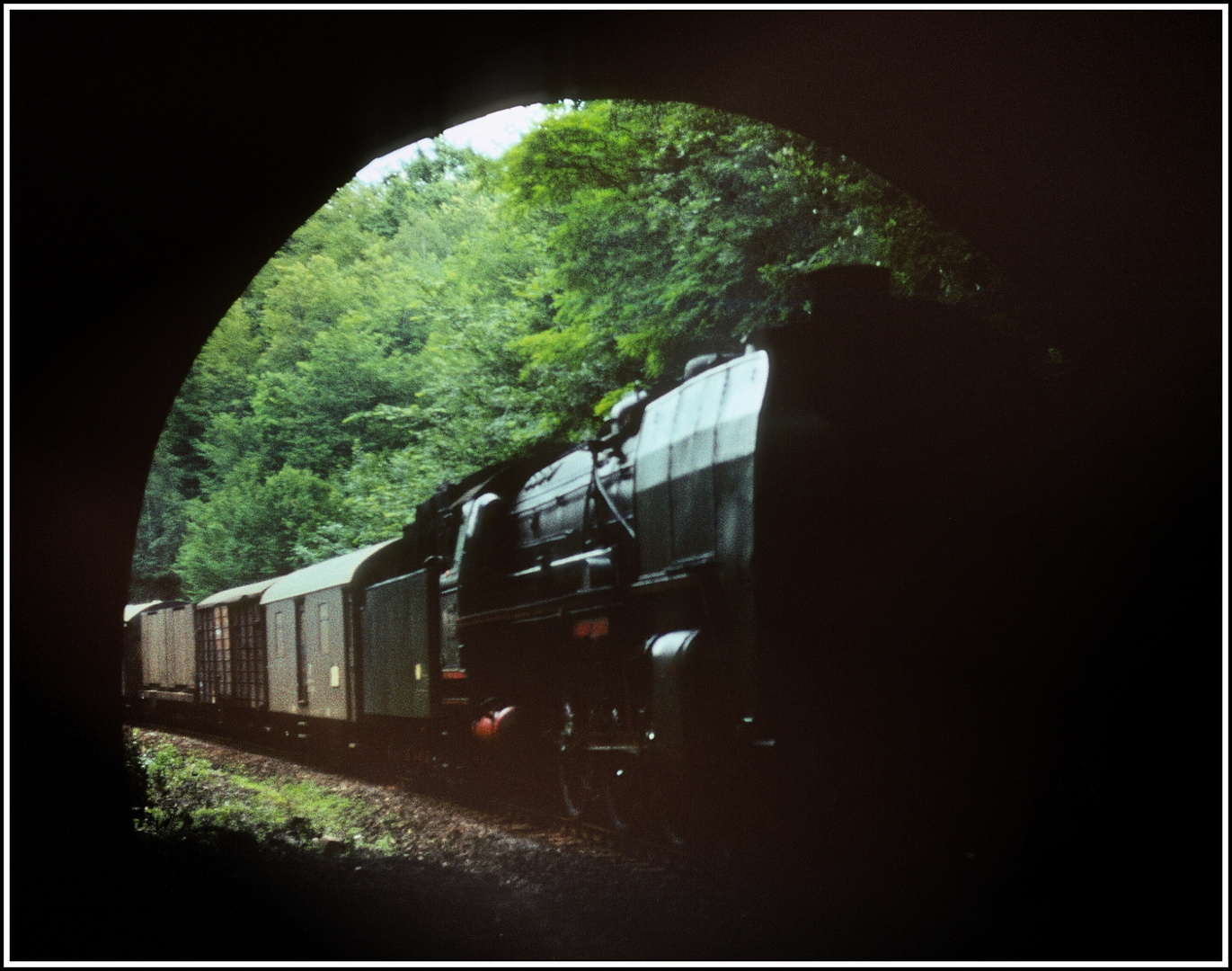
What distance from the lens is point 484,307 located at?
23.1 metres

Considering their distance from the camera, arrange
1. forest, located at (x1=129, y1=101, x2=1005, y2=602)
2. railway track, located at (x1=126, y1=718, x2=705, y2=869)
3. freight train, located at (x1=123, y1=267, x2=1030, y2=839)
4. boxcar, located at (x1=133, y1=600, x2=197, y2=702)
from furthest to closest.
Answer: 1. boxcar, located at (x1=133, y1=600, x2=197, y2=702)
2. forest, located at (x1=129, y1=101, x2=1005, y2=602)
3. railway track, located at (x1=126, y1=718, x2=705, y2=869)
4. freight train, located at (x1=123, y1=267, x2=1030, y2=839)

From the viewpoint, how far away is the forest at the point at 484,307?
13734 mm

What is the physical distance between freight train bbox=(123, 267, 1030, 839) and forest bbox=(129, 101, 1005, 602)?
3.99m

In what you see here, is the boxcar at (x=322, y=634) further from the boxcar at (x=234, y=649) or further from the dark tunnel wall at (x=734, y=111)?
the dark tunnel wall at (x=734, y=111)

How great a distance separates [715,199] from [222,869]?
35.9 feet

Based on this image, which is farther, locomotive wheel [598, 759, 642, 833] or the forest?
the forest

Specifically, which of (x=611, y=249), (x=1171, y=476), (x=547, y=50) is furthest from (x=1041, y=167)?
(x=611, y=249)

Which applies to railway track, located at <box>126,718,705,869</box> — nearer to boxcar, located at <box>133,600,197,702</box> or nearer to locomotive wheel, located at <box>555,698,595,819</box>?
locomotive wheel, located at <box>555,698,595,819</box>

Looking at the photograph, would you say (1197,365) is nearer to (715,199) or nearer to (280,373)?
(715,199)

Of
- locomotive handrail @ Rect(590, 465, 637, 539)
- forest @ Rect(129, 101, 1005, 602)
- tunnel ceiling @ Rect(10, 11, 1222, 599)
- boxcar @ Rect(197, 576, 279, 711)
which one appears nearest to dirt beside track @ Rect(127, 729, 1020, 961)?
tunnel ceiling @ Rect(10, 11, 1222, 599)

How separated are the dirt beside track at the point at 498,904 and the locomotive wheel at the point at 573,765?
0.63 meters

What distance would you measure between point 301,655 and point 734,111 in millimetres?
12577

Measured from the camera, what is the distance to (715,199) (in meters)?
14.5

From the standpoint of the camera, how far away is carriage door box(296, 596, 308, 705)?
15.7m
